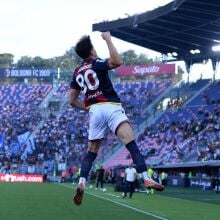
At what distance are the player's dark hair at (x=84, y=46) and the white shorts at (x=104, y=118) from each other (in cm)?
76

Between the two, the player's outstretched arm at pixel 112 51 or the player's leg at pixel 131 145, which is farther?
the player's leg at pixel 131 145

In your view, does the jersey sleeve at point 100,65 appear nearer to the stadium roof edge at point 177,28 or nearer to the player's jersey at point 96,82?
the player's jersey at point 96,82

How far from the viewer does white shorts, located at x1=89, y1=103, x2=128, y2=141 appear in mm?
8898

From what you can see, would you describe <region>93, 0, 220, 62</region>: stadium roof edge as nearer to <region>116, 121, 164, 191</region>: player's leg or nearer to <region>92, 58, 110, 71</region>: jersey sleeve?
<region>92, 58, 110, 71</region>: jersey sleeve

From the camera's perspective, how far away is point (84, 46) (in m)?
8.85

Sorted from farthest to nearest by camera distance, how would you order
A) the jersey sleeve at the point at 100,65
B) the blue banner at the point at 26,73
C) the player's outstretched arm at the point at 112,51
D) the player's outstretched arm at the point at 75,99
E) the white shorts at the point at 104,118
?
the blue banner at the point at 26,73 < the player's outstretched arm at the point at 75,99 < the white shorts at the point at 104,118 < the jersey sleeve at the point at 100,65 < the player's outstretched arm at the point at 112,51

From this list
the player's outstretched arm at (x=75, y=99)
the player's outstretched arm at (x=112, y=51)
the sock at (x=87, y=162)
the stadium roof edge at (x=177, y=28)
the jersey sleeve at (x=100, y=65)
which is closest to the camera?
the player's outstretched arm at (x=112, y=51)

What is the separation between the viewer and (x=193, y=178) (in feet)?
143

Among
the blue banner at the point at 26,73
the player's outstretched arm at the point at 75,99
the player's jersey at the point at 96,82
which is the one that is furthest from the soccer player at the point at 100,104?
the blue banner at the point at 26,73

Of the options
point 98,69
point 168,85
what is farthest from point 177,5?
point 98,69

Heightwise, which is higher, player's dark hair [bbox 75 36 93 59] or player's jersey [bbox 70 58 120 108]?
player's dark hair [bbox 75 36 93 59]

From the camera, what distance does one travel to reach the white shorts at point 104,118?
890 centimetres

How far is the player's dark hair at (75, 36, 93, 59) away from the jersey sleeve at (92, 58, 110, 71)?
17 centimetres

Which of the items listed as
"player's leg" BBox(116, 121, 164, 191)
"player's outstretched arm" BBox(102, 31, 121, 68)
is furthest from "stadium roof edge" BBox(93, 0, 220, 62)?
"player's outstretched arm" BBox(102, 31, 121, 68)
